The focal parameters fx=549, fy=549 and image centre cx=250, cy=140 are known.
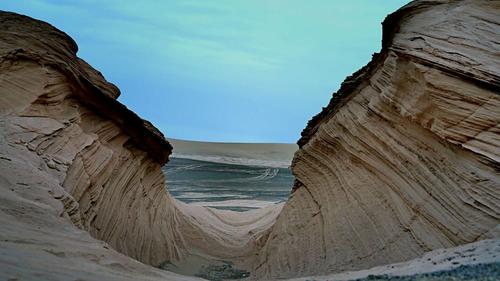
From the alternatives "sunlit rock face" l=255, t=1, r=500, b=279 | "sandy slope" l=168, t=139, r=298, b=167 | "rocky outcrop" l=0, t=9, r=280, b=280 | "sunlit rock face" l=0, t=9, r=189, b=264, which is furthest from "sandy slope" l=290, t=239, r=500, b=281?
"sandy slope" l=168, t=139, r=298, b=167

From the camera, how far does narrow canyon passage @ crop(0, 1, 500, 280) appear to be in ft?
17.0

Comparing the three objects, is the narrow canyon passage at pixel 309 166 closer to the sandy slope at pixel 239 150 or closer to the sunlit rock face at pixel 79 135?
the sunlit rock face at pixel 79 135

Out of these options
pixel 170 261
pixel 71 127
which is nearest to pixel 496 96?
pixel 71 127

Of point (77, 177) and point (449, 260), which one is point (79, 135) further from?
point (449, 260)

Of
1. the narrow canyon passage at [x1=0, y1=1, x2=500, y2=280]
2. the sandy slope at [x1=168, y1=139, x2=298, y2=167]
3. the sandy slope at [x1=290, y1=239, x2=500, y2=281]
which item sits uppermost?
the sandy slope at [x1=168, y1=139, x2=298, y2=167]

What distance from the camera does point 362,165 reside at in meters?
8.03

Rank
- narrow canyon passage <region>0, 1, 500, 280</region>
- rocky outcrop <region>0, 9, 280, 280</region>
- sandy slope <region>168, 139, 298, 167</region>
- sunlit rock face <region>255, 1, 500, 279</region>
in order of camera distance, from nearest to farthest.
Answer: rocky outcrop <region>0, 9, 280, 280</region>
narrow canyon passage <region>0, 1, 500, 280</region>
sunlit rock face <region>255, 1, 500, 279</region>
sandy slope <region>168, 139, 298, 167</region>

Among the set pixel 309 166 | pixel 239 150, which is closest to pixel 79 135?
pixel 309 166

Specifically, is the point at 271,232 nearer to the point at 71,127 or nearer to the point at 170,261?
the point at 170,261

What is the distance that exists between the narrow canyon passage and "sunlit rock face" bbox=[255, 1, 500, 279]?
2cm

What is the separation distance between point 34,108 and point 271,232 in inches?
213

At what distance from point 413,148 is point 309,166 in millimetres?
3929

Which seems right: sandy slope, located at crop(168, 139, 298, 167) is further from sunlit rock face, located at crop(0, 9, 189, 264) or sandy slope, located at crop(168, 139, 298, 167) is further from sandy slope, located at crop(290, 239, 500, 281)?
sandy slope, located at crop(290, 239, 500, 281)

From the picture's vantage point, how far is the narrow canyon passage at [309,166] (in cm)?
517
